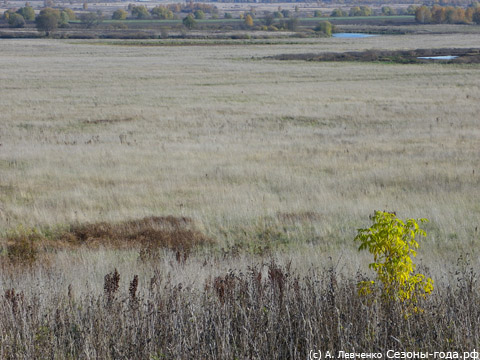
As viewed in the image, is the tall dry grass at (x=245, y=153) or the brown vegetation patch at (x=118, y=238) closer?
the brown vegetation patch at (x=118, y=238)

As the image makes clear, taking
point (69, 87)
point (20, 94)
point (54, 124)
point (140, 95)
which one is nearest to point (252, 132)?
point (54, 124)

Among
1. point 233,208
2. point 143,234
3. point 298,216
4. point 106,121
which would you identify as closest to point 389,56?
point 106,121

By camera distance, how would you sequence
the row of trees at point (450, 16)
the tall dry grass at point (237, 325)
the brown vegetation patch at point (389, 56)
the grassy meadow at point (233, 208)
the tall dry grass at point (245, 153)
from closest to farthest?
the tall dry grass at point (237, 325) < the grassy meadow at point (233, 208) < the tall dry grass at point (245, 153) < the brown vegetation patch at point (389, 56) < the row of trees at point (450, 16)

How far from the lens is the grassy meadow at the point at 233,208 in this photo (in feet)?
15.3

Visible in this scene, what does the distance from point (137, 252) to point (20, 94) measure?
102ft

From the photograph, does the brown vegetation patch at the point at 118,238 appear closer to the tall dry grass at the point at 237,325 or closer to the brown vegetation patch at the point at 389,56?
the tall dry grass at the point at 237,325

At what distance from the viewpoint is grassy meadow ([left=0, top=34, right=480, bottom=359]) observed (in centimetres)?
467

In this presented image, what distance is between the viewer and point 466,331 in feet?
14.2

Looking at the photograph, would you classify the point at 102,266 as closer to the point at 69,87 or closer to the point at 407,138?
the point at 407,138

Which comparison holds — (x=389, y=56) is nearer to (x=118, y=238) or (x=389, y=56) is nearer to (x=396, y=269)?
(x=118, y=238)

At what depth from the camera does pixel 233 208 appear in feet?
37.2

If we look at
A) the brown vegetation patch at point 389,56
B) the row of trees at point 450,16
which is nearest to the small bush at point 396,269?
the brown vegetation patch at point 389,56

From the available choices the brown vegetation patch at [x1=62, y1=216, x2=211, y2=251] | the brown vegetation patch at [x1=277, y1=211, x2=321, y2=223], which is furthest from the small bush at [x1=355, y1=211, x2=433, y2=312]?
the brown vegetation patch at [x1=277, y1=211, x2=321, y2=223]

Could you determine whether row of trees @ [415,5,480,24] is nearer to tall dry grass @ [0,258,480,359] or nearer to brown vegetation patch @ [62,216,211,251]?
brown vegetation patch @ [62,216,211,251]
